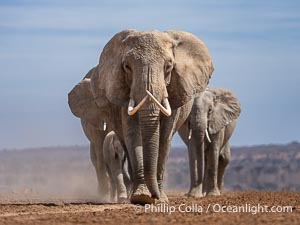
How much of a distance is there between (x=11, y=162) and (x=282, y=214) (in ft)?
245

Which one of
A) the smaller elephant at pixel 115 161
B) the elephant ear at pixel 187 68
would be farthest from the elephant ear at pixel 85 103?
the elephant ear at pixel 187 68

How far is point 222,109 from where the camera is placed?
3316cm

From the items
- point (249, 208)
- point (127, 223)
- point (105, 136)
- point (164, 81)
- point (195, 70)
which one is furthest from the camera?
point (105, 136)

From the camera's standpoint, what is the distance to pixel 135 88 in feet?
74.3

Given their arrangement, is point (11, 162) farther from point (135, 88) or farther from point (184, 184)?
point (135, 88)

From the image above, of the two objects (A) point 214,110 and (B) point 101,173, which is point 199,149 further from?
(B) point 101,173

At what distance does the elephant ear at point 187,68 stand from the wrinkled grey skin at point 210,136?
617 cm

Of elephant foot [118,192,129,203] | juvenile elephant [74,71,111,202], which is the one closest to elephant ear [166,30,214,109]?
juvenile elephant [74,71,111,202]

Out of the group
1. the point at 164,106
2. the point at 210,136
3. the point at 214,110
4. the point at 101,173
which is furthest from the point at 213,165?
the point at 164,106

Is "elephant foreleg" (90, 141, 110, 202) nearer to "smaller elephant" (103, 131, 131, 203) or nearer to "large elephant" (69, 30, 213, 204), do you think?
"smaller elephant" (103, 131, 131, 203)

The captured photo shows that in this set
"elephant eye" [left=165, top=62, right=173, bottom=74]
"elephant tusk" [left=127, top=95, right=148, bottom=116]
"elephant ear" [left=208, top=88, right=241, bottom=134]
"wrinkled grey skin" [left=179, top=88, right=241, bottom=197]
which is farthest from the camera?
"elephant ear" [left=208, top=88, right=241, bottom=134]

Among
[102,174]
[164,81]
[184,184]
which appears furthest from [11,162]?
[164,81]

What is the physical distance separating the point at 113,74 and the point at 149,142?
5.01 feet

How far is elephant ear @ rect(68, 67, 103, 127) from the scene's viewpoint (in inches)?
1056
